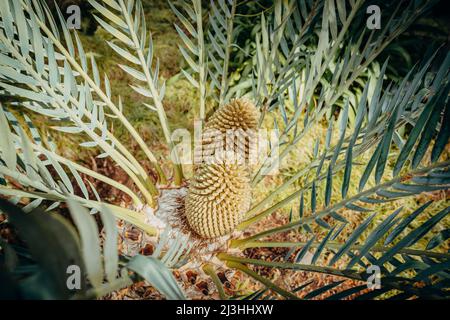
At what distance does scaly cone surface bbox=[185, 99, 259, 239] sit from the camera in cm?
103

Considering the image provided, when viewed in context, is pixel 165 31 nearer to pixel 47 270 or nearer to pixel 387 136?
pixel 387 136

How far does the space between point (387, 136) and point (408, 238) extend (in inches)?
8.7

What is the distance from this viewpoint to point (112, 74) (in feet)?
6.21

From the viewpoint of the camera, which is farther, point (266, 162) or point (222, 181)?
point (266, 162)

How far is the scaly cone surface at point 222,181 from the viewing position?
103 centimetres

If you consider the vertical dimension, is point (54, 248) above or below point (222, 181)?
above

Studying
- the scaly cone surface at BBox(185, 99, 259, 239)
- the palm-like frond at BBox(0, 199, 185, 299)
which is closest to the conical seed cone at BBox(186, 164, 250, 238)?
the scaly cone surface at BBox(185, 99, 259, 239)

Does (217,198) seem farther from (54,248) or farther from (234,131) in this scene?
(54,248)

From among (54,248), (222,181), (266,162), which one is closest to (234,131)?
(222,181)

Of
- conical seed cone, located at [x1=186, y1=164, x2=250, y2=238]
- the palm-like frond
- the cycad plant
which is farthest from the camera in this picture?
conical seed cone, located at [x1=186, y1=164, x2=250, y2=238]

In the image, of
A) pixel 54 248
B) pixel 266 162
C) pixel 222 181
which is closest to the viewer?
pixel 54 248

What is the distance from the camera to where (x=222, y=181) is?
40.7 inches

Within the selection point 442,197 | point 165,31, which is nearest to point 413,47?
point 442,197

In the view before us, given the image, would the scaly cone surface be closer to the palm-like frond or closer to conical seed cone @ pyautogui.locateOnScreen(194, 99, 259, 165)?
conical seed cone @ pyautogui.locateOnScreen(194, 99, 259, 165)
